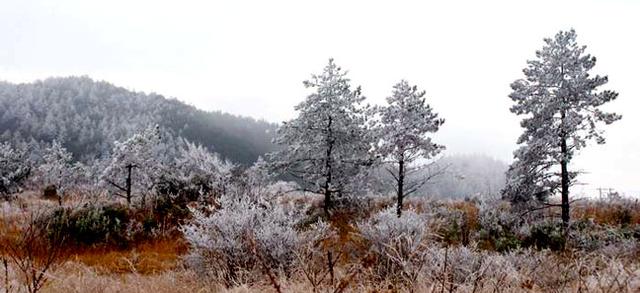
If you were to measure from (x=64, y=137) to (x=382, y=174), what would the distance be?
380ft

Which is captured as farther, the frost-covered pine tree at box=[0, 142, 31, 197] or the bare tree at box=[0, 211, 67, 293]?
the frost-covered pine tree at box=[0, 142, 31, 197]

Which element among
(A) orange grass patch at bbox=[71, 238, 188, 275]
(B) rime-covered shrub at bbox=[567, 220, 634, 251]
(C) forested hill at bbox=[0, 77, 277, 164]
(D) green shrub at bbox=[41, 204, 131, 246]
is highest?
(C) forested hill at bbox=[0, 77, 277, 164]

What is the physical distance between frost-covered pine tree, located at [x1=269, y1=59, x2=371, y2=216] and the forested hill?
91.7 m

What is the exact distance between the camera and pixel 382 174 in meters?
21.5

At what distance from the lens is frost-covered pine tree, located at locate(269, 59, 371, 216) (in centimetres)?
2041

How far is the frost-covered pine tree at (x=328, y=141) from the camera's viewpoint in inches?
803

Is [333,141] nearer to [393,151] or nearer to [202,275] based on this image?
[393,151]

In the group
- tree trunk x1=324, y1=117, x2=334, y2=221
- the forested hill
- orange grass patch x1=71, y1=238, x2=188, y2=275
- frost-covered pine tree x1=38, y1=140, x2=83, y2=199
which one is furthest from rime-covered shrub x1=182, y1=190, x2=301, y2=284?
the forested hill

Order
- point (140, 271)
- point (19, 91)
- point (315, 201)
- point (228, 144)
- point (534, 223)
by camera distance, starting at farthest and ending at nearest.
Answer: point (228, 144)
point (19, 91)
point (315, 201)
point (534, 223)
point (140, 271)

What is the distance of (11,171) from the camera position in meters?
26.3

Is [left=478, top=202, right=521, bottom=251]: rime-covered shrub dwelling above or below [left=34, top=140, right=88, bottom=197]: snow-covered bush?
below

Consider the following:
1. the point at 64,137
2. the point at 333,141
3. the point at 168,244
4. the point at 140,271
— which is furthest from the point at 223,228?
the point at 64,137

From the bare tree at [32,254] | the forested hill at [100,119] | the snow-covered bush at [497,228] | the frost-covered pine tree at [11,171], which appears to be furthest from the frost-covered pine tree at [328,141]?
the forested hill at [100,119]

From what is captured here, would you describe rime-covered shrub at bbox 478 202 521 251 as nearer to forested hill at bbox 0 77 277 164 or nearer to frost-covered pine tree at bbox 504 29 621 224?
frost-covered pine tree at bbox 504 29 621 224
